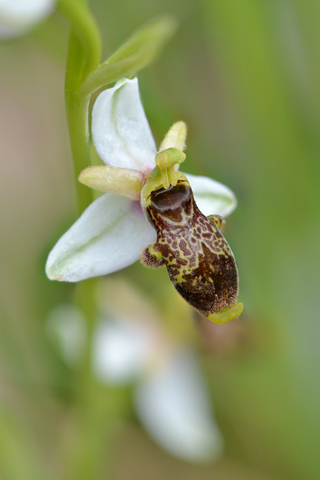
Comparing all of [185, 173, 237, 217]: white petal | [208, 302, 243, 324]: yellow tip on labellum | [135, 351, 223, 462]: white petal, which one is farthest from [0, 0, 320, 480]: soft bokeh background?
[208, 302, 243, 324]: yellow tip on labellum

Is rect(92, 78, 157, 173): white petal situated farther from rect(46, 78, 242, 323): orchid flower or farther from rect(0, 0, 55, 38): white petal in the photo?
rect(0, 0, 55, 38): white petal

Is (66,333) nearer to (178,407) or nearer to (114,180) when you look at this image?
(178,407)

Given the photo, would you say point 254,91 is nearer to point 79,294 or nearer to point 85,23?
point 79,294

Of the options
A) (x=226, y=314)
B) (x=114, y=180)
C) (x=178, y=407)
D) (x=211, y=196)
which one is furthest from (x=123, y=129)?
(x=178, y=407)

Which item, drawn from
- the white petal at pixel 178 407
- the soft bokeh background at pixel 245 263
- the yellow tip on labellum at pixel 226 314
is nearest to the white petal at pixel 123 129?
the yellow tip on labellum at pixel 226 314

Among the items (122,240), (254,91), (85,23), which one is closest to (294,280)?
(254,91)

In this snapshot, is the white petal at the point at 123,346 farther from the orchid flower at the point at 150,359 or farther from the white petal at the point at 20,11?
the white petal at the point at 20,11
